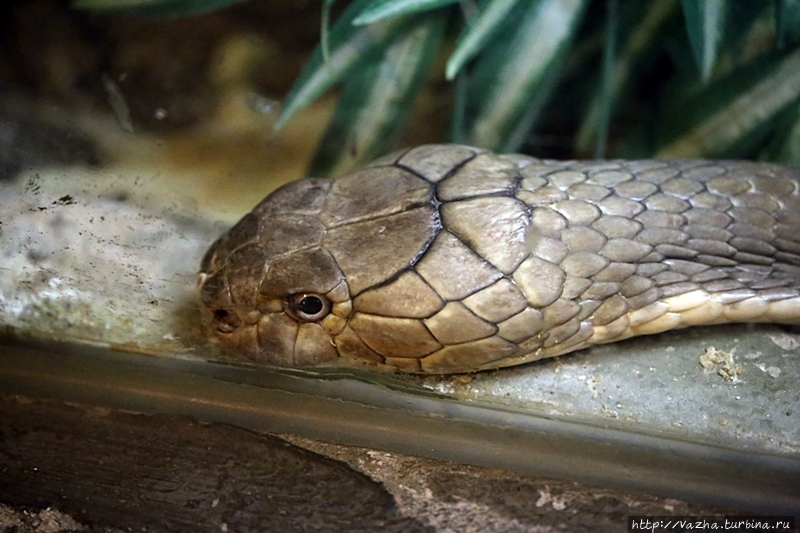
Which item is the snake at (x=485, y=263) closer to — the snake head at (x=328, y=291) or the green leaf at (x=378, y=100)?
the snake head at (x=328, y=291)

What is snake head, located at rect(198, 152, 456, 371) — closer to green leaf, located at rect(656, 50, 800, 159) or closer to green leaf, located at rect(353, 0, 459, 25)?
green leaf, located at rect(353, 0, 459, 25)

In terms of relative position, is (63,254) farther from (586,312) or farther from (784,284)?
(784,284)

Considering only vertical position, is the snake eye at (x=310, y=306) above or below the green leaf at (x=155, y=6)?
below

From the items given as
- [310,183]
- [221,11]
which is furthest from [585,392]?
[221,11]

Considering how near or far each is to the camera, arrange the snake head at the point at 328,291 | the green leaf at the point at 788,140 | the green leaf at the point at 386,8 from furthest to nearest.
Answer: the green leaf at the point at 788,140 → the green leaf at the point at 386,8 → the snake head at the point at 328,291

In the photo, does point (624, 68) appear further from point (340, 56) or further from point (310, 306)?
point (310, 306)

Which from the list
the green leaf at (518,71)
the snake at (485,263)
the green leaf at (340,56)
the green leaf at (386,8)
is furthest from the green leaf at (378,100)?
the snake at (485,263)

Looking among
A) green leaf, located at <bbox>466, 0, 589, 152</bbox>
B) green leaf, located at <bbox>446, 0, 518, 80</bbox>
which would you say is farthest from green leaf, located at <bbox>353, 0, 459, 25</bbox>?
green leaf, located at <bbox>466, 0, 589, 152</bbox>
